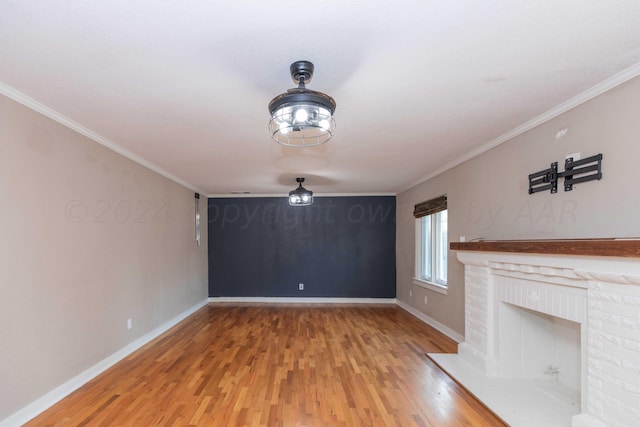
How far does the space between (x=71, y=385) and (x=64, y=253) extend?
3.78 feet

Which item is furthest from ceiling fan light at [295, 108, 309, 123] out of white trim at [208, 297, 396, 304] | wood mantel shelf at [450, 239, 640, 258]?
white trim at [208, 297, 396, 304]

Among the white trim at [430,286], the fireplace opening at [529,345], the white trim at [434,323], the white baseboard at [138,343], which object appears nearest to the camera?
the white baseboard at [138,343]

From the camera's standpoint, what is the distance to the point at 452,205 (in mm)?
4676

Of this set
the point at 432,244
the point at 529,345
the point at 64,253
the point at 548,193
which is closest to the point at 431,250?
the point at 432,244

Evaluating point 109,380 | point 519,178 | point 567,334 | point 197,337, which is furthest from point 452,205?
point 109,380

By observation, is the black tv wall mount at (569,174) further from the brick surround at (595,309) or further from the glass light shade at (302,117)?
the glass light shade at (302,117)

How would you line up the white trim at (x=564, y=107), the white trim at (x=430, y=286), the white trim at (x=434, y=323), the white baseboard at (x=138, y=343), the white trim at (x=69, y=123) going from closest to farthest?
the white trim at (x=564, y=107)
the white trim at (x=69, y=123)
the white baseboard at (x=138, y=343)
the white trim at (x=434, y=323)
the white trim at (x=430, y=286)

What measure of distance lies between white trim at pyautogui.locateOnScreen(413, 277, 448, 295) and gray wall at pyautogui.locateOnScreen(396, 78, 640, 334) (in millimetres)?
102

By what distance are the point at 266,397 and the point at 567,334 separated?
262 cm

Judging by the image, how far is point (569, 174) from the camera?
2605 millimetres

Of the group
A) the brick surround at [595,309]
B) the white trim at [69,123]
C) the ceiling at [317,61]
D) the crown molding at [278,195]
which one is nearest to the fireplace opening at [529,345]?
the brick surround at [595,309]

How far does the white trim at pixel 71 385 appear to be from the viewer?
2433mm

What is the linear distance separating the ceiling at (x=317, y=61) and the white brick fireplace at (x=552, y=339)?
1170mm

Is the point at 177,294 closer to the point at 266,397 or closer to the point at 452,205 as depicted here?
the point at 266,397
